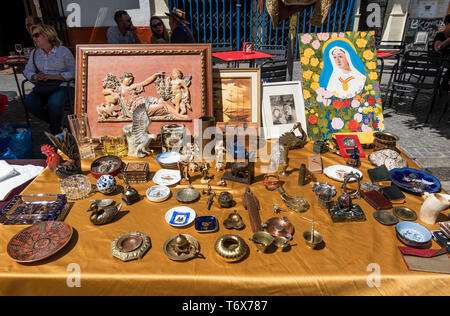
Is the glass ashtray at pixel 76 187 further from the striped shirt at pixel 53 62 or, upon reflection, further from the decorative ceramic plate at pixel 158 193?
the striped shirt at pixel 53 62

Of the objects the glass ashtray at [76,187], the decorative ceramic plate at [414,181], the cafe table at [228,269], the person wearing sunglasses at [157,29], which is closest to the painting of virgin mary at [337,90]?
the decorative ceramic plate at [414,181]

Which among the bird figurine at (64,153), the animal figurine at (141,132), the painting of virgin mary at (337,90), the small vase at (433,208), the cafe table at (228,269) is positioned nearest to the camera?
the cafe table at (228,269)

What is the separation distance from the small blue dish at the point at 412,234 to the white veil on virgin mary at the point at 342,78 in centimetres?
169

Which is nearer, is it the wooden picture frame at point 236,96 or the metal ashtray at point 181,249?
the metal ashtray at point 181,249

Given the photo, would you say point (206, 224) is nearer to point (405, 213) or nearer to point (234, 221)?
point (234, 221)

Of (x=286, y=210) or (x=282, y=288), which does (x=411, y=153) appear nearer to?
(x=286, y=210)

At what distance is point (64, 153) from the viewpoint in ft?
7.36

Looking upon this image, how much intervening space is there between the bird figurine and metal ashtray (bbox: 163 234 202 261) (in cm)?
121

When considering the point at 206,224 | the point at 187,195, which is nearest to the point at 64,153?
the point at 187,195

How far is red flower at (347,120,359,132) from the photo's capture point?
2.96 meters

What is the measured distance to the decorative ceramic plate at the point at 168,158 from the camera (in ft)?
7.92

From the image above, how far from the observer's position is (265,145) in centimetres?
282

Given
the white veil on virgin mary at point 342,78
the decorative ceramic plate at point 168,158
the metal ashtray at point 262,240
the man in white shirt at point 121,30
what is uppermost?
the man in white shirt at point 121,30

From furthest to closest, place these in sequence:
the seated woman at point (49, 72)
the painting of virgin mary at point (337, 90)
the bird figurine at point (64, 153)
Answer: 1. the seated woman at point (49, 72)
2. the painting of virgin mary at point (337, 90)
3. the bird figurine at point (64, 153)
